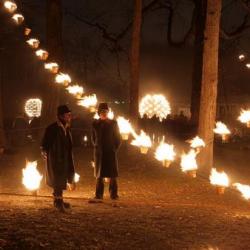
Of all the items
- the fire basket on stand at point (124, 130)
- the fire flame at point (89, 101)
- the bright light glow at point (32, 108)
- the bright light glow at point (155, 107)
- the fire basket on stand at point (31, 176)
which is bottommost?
the fire basket on stand at point (31, 176)

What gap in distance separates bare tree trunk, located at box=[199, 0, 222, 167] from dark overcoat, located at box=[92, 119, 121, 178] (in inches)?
170

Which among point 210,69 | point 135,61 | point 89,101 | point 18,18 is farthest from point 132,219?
point 135,61

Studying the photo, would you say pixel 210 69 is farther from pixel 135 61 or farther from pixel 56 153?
pixel 56 153

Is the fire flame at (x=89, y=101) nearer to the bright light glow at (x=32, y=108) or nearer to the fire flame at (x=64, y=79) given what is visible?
the fire flame at (x=64, y=79)

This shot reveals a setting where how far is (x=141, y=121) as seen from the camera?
23078 millimetres

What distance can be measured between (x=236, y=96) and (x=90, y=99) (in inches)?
1035

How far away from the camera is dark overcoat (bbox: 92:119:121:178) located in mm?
10109

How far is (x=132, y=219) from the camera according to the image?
839 centimetres

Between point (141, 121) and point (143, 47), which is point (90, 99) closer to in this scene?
point (141, 121)

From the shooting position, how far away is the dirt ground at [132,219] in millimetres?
6828

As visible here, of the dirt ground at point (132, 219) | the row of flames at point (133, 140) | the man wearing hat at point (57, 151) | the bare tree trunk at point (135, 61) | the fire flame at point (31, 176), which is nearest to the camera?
the dirt ground at point (132, 219)

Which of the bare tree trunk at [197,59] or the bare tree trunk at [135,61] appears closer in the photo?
Result: the bare tree trunk at [135,61]

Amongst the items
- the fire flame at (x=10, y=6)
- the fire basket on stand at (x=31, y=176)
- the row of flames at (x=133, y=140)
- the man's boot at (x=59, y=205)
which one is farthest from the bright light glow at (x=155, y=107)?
the man's boot at (x=59, y=205)

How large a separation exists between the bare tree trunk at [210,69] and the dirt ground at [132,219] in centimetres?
172
